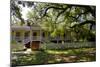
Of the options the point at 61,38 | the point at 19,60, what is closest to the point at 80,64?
the point at 61,38

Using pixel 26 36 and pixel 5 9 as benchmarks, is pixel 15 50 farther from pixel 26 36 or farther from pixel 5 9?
pixel 5 9

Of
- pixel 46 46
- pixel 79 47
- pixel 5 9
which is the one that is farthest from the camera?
pixel 79 47

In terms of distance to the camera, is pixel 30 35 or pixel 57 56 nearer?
pixel 30 35

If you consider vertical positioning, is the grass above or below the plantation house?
below

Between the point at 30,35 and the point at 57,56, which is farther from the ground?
the point at 30,35

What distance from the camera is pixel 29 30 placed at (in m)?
2.24

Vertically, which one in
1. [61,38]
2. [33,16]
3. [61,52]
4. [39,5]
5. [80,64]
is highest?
[39,5]

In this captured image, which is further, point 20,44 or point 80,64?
point 80,64

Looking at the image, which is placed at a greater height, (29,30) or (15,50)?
(29,30)

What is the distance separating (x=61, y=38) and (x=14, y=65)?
Result: 27.2 inches

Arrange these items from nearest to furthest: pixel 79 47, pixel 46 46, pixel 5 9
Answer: pixel 5 9 < pixel 46 46 < pixel 79 47

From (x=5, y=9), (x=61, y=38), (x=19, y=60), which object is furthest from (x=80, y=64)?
(x=5, y=9)

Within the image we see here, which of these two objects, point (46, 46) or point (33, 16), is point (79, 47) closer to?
point (46, 46)

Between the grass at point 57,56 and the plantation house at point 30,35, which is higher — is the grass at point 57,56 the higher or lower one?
the lower one
